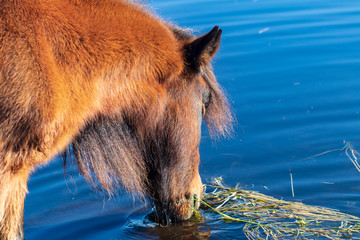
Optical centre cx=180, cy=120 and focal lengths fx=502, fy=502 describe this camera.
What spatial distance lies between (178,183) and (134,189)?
1.33 feet

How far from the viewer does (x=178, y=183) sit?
13.6ft

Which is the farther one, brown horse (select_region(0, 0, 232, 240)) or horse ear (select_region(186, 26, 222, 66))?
horse ear (select_region(186, 26, 222, 66))

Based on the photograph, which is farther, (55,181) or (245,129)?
(245,129)

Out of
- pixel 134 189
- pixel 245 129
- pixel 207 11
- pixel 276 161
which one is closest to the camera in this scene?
pixel 134 189

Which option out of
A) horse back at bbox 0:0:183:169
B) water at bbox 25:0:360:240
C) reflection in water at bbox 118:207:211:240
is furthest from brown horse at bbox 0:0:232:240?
water at bbox 25:0:360:240

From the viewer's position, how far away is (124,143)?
399 cm

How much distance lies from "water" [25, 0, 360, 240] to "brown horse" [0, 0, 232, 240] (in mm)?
725

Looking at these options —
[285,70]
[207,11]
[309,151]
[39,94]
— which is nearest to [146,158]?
[39,94]

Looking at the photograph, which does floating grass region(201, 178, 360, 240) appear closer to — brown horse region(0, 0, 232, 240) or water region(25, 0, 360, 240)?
water region(25, 0, 360, 240)

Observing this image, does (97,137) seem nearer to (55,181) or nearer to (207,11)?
(55,181)

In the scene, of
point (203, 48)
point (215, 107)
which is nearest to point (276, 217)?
point (215, 107)

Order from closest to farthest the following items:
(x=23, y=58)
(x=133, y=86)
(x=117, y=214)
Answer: (x=23, y=58), (x=133, y=86), (x=117, y=214)

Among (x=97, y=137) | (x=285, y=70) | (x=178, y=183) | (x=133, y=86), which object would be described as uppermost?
(x=285, y=70)

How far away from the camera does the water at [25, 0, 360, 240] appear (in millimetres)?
4777
